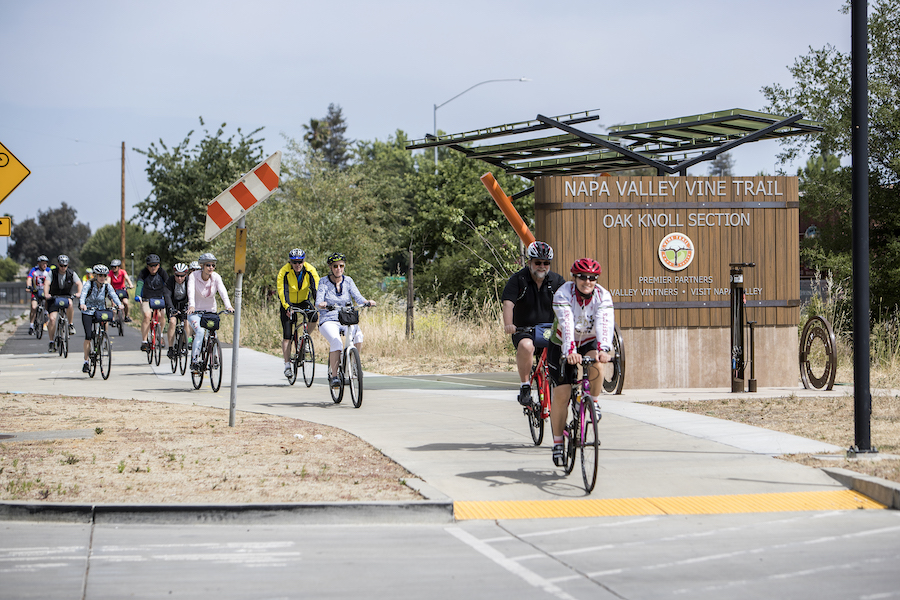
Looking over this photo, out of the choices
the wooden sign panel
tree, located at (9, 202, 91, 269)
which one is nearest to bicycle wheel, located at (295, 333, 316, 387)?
the wooden sign panel

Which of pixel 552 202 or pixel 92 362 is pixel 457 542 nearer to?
pixel 552 202

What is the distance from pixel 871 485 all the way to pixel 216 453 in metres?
5.01

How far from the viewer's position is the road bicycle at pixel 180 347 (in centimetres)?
1523

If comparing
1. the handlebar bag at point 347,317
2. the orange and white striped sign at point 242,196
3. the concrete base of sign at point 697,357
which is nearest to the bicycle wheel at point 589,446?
the orange and white striped sign at point 242,196

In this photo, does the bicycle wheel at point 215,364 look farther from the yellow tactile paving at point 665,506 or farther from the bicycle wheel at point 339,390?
the yellow tactile paving at point 665,506

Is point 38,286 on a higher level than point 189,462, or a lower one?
higher

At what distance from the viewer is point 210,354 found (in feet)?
43.7

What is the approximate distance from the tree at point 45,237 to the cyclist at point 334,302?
141 meters

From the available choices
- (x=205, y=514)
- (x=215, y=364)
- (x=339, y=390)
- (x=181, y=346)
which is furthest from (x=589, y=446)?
(x=181, y=346)

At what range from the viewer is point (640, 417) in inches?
415

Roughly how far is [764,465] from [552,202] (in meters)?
5.64

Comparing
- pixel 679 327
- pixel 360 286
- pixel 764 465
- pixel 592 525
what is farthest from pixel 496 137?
pixel 360 286

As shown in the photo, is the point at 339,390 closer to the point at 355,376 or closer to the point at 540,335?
the point at 355,376

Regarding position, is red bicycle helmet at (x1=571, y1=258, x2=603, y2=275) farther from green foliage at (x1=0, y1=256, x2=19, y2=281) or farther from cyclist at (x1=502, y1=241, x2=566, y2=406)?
green foliage at (x1=0, y1=256, x2=19, y2=281)
